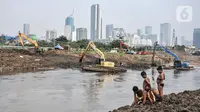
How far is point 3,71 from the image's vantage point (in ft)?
140

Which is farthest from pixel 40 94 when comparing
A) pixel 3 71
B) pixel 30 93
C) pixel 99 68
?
pixel 99 68

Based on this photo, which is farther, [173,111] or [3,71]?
[3,71]

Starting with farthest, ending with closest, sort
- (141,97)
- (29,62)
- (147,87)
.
A: (29,62), (141,97), (147,87)

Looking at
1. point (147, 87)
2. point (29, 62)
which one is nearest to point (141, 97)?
point (147, 87)

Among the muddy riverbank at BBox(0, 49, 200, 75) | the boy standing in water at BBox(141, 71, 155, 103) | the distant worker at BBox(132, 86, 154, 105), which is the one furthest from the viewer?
the muddy riverbank at BBox(0, 49, 200, 75)

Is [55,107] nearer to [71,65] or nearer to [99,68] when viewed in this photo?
[99,68]

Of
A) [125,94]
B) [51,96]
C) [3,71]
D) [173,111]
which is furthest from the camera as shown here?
[3,71]

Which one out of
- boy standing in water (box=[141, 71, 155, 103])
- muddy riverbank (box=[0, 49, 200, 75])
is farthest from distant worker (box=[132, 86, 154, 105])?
muddy riverbank (box=[0, 49, 200, 75])

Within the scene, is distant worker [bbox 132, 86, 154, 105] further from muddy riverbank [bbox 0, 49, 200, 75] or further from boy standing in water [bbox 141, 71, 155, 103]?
muddy riverbank [bbox 0, 49, 200, 75]

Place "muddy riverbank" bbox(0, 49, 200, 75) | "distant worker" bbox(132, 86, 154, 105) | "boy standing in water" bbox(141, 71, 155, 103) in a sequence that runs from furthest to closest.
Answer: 1. "muddy riverbank" bbox(0, 49, 200, 75)
2. "distant worker" bbox(132, 86, 154, 105)
3. "boy standing in water" bbox(141, 71, 155, 103)

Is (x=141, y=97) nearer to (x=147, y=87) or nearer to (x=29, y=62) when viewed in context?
(x=147, y=87)

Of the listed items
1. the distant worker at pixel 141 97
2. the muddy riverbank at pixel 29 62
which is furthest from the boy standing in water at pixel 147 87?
the muddy riverbank at pixel 29 62

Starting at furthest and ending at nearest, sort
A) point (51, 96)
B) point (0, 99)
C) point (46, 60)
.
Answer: point (46, 60), point (51, 96), point (0, 99)

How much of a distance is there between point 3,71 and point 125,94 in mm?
21952
